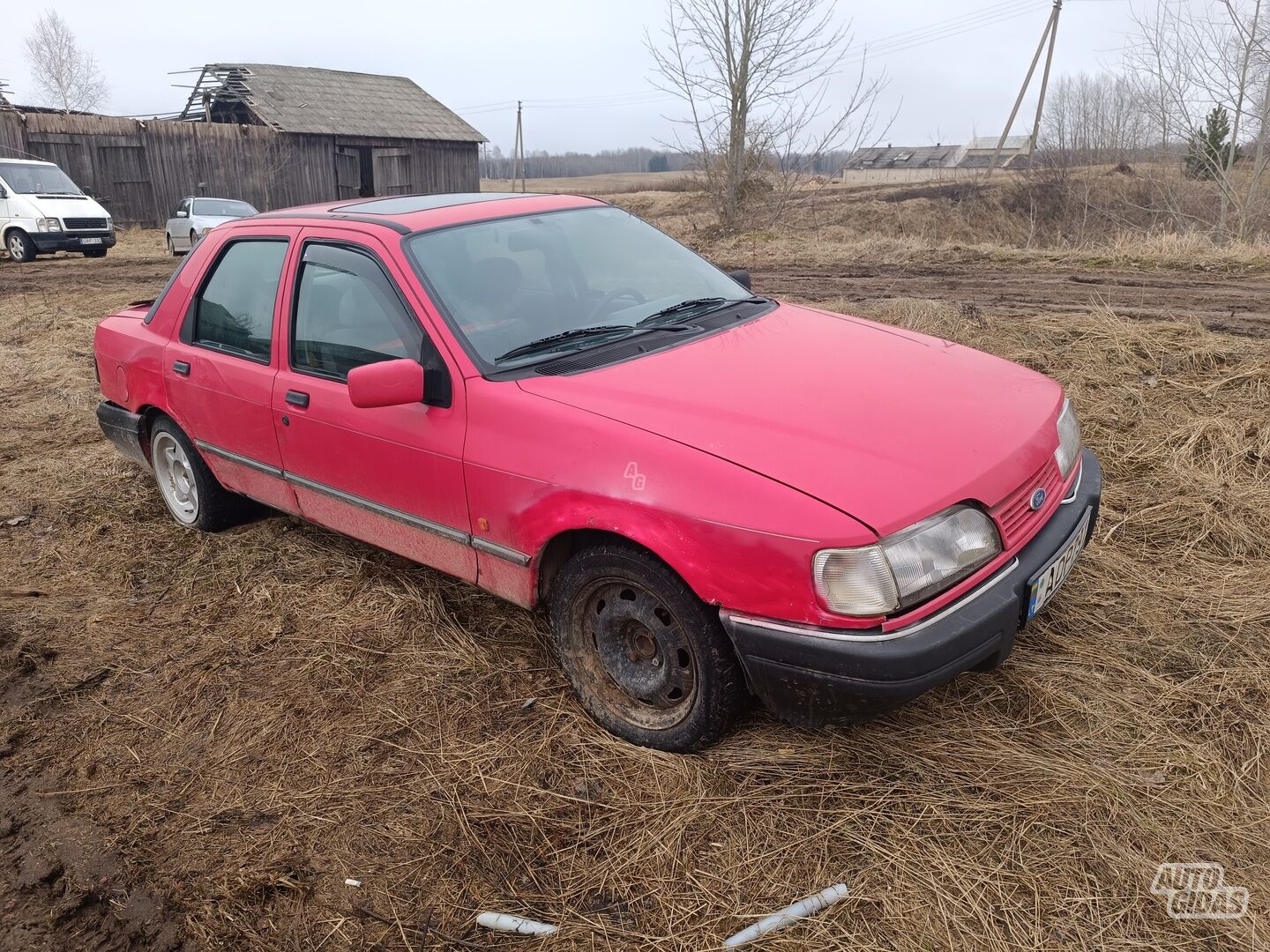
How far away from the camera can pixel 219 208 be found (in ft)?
60.4

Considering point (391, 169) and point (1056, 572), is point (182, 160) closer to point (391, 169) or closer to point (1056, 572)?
point (391, 169)

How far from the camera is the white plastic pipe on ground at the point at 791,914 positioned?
81.9 inches

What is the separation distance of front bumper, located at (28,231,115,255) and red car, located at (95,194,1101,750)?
1654 cm

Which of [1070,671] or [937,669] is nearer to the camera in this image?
[937,669]

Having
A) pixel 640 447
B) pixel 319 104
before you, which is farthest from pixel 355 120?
pixel 640 447

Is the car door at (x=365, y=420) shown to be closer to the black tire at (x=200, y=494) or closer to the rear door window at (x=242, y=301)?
the rear door window at (x=242, y=301)

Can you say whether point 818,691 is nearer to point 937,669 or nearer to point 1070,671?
point 937,669

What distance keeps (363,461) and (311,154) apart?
95.3 feet

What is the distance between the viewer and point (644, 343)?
3121mm

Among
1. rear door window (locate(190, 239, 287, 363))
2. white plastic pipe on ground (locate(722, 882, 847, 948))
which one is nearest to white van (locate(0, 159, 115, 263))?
rear door window (locate(190, 239, 287, 363))

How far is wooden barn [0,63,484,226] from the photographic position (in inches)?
977

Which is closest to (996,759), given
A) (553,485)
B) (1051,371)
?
(553,485)

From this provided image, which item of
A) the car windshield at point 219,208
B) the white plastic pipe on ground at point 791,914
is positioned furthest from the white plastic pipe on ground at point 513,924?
the car windshield at point 219,208

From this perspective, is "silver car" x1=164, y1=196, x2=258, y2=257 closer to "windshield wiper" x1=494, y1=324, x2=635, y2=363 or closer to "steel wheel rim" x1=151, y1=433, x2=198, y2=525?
"steel wheel rim" x1=151, y1=433, x2=198, y2=525
